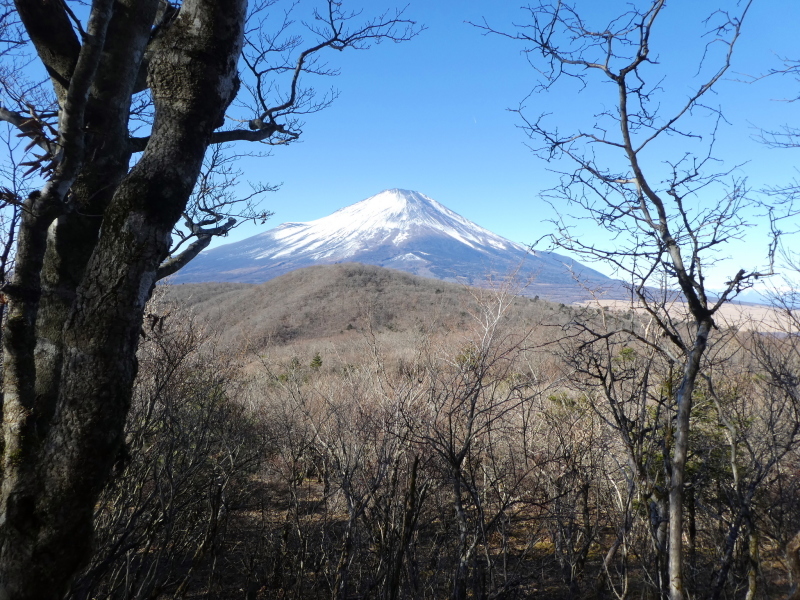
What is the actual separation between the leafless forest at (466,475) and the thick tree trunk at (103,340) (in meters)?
0.71

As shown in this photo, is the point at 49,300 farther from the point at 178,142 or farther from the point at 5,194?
the point at 178,142

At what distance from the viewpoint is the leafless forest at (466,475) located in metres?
3.40

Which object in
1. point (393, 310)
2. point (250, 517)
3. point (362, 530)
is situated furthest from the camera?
point (393, 310)

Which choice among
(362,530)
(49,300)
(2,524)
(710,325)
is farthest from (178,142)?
(362,530)

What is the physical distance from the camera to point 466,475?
179 inches

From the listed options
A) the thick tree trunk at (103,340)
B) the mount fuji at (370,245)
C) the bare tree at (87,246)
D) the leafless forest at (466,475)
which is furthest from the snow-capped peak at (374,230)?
the thick tree trunk at (103,340)

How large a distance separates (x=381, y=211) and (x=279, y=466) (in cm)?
18568

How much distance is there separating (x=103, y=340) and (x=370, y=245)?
160377 mm

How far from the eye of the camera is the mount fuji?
14438 cm

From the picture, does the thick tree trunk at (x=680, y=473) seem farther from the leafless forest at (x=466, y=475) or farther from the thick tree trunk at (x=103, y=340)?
the thick tree trunk at (x=103, y=340)

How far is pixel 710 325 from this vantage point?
2.87 meters

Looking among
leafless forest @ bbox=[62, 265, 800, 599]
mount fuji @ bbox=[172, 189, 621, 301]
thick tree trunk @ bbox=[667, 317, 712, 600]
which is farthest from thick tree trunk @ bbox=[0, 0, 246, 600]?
mount fuji @ bbox=[172, 189, 621, 301]

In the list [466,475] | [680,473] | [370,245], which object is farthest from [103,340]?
[370,245]

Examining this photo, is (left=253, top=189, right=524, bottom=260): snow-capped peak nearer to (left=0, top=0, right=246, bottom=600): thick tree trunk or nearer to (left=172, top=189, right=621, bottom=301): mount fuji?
(left=172, top=189, right=621, bottom=301): mount fuji
